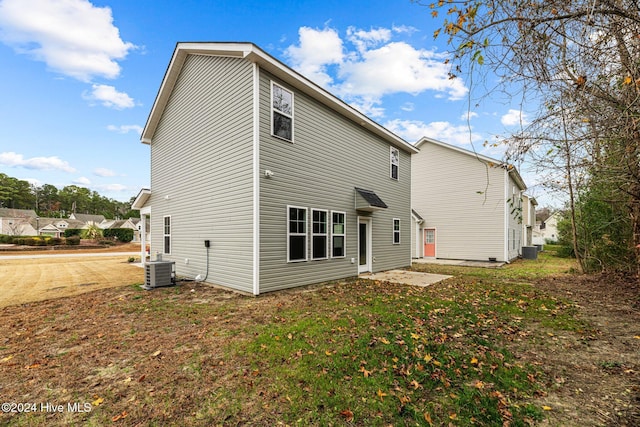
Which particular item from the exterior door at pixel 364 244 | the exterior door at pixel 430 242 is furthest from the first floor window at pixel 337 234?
the exterior door at pixel 430 242

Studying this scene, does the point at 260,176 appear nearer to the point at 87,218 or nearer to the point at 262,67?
the point at 262,67

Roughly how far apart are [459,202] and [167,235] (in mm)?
15777

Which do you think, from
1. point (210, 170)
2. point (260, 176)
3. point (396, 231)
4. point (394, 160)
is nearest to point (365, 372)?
point (260, 176)

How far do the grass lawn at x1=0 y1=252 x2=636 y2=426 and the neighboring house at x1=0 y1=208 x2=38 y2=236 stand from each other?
5134 cm

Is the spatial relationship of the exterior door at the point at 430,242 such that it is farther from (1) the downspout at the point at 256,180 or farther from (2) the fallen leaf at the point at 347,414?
(2) the fallen leaf at the point at 347,414

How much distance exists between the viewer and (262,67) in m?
7.26

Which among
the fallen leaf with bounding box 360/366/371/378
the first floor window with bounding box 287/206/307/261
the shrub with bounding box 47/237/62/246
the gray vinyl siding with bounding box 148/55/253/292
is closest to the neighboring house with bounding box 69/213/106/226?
the shrub with bounding box 47/237/62/246

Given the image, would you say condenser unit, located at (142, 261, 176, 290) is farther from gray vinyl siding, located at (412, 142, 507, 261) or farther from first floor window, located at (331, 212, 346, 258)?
gray vinyl siding, located at (412, 142, 507, 261)

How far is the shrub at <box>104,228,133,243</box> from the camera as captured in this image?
34344 millimetres

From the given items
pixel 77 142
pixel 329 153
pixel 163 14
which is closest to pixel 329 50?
pixel 329 153

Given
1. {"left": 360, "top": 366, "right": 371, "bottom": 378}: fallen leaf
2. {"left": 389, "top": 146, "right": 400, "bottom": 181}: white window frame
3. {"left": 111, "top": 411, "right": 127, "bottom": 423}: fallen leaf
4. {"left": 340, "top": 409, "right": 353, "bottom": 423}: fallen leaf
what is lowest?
{"left": 360, "top": 366, "right": 371, "bottom": 378}: fallen leaf

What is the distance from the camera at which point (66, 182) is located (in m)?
76.0

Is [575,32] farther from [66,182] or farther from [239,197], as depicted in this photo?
[66,182]

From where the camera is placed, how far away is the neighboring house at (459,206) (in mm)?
15820
